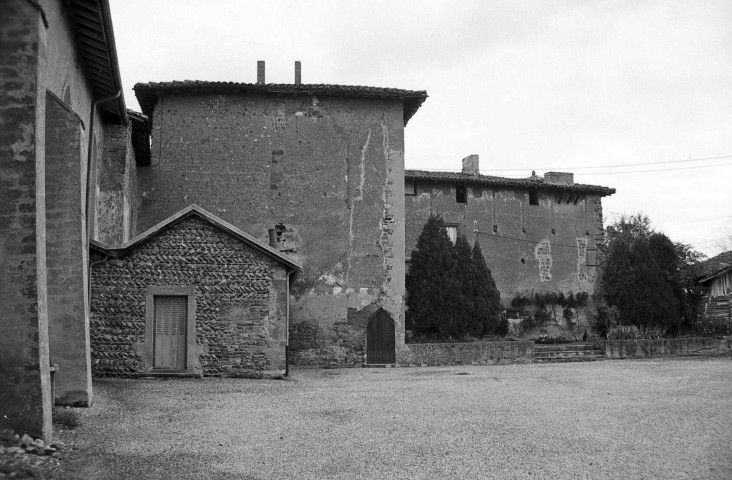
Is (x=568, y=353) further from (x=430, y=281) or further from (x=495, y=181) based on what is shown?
(x=495, y=181)

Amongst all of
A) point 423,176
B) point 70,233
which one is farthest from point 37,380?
point 423,176

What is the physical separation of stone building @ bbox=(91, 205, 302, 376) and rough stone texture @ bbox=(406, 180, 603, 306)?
40.5ft

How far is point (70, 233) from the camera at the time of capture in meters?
9.73

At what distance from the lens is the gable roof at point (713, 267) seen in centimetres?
2555

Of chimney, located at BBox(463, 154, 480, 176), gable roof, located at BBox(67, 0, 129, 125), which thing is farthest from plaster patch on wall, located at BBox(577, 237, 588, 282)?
gable roof, located at BBox(67, 0, 129, 125)

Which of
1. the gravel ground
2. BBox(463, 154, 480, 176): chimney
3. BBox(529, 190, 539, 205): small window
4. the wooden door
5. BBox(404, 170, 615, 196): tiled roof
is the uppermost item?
BBox(463, 154, 480, 176): chimney

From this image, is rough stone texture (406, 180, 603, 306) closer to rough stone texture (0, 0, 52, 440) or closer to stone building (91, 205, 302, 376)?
stone building (91, 205, 302, 376)

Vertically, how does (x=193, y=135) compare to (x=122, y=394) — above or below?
above

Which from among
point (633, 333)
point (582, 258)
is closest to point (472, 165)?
point (582, 258)

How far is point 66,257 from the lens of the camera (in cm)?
973

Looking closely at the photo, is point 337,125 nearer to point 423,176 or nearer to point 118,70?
point 423,176

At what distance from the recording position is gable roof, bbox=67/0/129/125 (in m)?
9.73

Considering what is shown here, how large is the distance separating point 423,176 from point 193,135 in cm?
1001

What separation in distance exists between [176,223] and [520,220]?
1750cm
